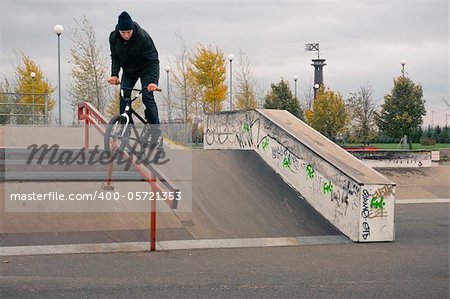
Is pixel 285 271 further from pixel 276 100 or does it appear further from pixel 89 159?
pixel 276 100

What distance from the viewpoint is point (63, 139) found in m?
14.4

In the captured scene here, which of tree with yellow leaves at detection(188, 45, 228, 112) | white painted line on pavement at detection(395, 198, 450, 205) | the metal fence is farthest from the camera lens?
tree with yellow leaves at detection(188, 45, 228, 112)

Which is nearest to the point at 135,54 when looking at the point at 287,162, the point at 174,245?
the point at 174,245

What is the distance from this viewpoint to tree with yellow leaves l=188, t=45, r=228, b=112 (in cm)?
3319

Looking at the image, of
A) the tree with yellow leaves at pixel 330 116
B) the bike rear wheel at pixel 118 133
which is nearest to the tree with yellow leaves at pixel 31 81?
the tree with yellow leaves at pixel 330 116

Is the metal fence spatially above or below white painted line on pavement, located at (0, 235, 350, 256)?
above

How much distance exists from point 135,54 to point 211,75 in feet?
80.8

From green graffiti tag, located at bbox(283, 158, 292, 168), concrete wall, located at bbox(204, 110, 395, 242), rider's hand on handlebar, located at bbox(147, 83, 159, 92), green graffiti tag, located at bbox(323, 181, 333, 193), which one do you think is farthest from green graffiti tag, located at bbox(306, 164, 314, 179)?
rider's hand on handlebar, located at bbox(147, 83, 159, 92)

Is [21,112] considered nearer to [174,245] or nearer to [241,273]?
[174,245]

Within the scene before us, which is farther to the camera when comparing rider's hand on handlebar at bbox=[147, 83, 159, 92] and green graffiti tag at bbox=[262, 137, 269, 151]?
green graffiti tag at bbox=[262, 137, 269, 151]

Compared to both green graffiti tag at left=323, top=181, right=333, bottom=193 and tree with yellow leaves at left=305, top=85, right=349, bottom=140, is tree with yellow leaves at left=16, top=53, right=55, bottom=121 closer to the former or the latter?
tree with yellow leaves at left=305, top=85, right=349, bottom=140

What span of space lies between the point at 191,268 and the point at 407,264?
9.42 ft

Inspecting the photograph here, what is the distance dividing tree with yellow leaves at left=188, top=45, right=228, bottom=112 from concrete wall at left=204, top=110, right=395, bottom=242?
18610mm

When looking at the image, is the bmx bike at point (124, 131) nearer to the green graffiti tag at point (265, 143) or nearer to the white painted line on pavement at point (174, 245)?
the white painted line on pavement at point (174, 245)
